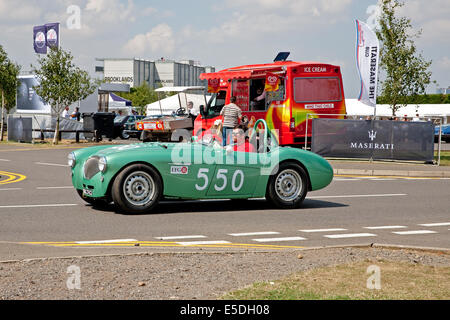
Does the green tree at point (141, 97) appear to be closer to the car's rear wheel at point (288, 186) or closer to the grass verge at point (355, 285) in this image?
the car's rear wheel at point (288, 186)

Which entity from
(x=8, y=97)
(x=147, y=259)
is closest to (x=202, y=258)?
(x=147, y=259)

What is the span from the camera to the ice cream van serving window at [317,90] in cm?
2400

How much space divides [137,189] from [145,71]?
18074cm

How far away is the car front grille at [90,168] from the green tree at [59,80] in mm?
24893

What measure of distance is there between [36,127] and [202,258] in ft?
109

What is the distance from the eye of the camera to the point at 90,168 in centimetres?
1066

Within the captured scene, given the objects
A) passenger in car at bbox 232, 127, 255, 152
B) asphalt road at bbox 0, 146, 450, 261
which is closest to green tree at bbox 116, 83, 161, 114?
asphalt road at bbox 0, 146, 450, 261

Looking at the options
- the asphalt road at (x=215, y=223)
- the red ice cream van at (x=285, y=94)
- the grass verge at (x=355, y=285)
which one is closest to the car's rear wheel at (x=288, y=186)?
the asphalt road at (x=215, y=223)

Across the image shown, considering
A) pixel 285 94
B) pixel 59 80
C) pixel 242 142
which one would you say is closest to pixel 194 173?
pixel 242 142

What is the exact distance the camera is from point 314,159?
39.5 feet

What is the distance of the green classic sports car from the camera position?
10.4 m

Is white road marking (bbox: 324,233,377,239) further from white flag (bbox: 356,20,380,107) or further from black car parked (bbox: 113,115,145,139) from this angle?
black car parked (bbox: 113,115,145,139)

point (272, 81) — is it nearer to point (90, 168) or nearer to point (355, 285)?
point (90, 168)

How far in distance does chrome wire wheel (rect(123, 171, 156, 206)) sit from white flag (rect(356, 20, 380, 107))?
54.9 feet
